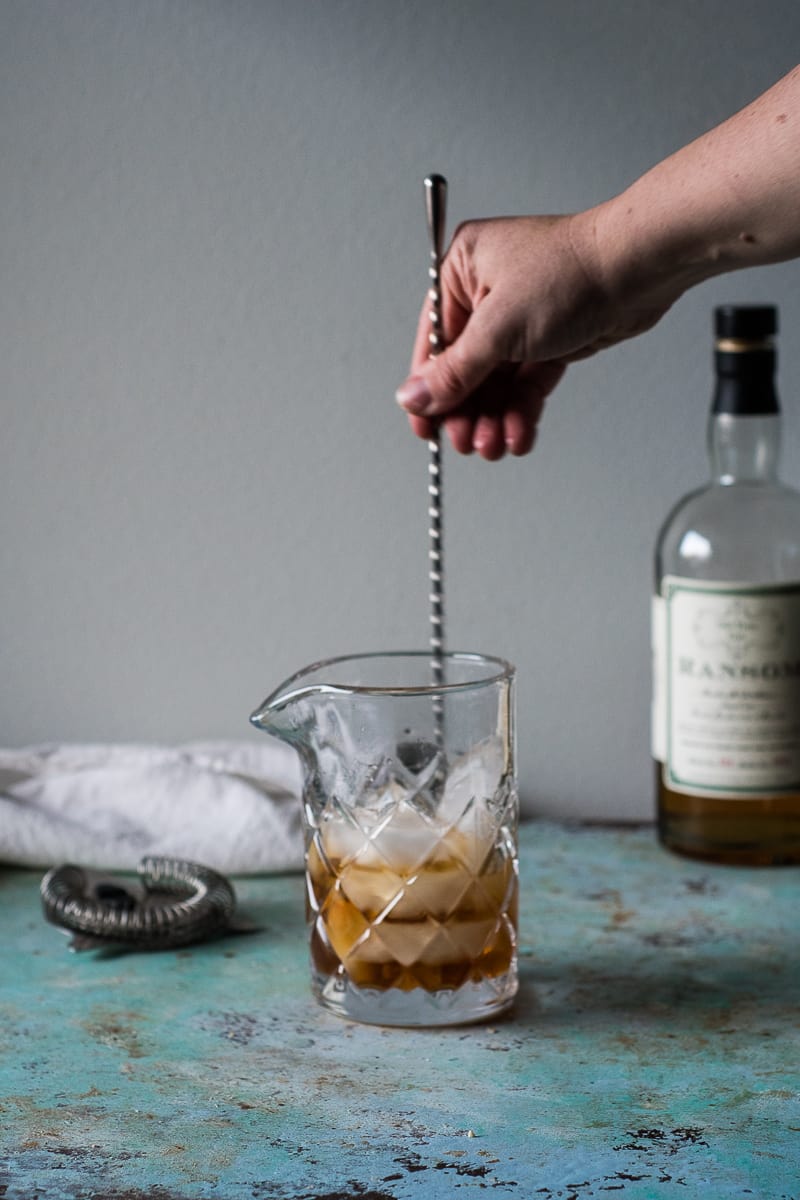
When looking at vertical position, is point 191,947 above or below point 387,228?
below

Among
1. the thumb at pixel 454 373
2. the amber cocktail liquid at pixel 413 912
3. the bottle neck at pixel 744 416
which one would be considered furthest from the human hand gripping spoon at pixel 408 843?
the bottle neck at pixel 744 416

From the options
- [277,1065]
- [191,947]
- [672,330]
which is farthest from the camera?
[672,330]

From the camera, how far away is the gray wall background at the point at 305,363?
108cm

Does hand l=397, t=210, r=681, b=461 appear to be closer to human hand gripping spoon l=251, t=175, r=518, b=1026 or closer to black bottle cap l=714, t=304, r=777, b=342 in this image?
black bottle cap l=714, t=304, r=777, b=342

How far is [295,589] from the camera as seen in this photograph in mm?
1169

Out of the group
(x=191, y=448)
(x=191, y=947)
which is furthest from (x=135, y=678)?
(x=191, y=947)

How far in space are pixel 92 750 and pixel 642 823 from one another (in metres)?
0.46

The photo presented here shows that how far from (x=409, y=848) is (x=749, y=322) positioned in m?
0.48

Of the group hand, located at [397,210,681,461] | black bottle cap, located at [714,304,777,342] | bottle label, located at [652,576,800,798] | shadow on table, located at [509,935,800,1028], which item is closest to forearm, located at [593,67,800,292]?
hand, located at [397,210,681,461]

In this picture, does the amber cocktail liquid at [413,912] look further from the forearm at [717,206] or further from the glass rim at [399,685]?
the forearm at [717,206]

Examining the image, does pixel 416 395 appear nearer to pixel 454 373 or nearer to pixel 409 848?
pixel 454 373

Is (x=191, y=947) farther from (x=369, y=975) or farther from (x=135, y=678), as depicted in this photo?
(x=135, y=678)

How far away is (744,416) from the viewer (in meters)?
1.01

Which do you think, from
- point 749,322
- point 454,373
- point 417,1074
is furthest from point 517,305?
point 417,1074
